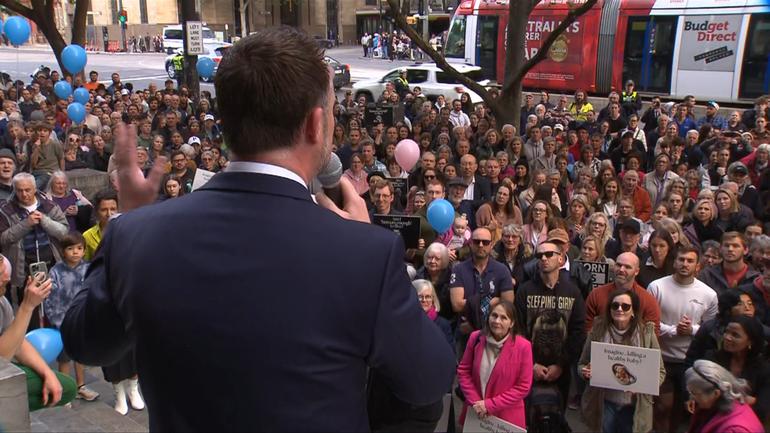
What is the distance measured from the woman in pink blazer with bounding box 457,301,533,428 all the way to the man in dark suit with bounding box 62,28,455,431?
3561 millimetres

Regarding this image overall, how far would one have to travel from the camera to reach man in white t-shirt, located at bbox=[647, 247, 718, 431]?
5246 mm

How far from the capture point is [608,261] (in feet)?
19.7

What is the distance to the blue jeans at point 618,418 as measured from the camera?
496 centimetres

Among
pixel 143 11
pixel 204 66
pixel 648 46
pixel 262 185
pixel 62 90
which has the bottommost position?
pixel 62 90

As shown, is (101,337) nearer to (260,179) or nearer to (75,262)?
(260,179)

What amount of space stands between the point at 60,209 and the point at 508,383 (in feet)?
15.1

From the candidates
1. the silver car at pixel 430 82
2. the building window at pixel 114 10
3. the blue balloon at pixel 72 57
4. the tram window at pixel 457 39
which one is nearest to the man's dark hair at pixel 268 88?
the blue balloon at pixel 72 57

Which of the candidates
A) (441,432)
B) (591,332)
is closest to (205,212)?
(441,432)

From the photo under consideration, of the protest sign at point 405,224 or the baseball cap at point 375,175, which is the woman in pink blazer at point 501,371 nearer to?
the protest sign at point 405,224

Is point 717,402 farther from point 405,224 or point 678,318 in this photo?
point 405,224

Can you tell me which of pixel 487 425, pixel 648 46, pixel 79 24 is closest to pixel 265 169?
pixel 487 425

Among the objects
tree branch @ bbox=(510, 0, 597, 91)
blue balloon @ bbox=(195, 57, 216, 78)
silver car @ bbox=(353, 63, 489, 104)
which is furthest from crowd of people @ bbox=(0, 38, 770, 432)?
silver car @ bbox=(353, 63, 489, 104)

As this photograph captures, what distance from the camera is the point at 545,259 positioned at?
5551 millimetres

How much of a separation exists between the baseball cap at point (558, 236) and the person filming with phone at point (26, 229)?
419 centimetres
